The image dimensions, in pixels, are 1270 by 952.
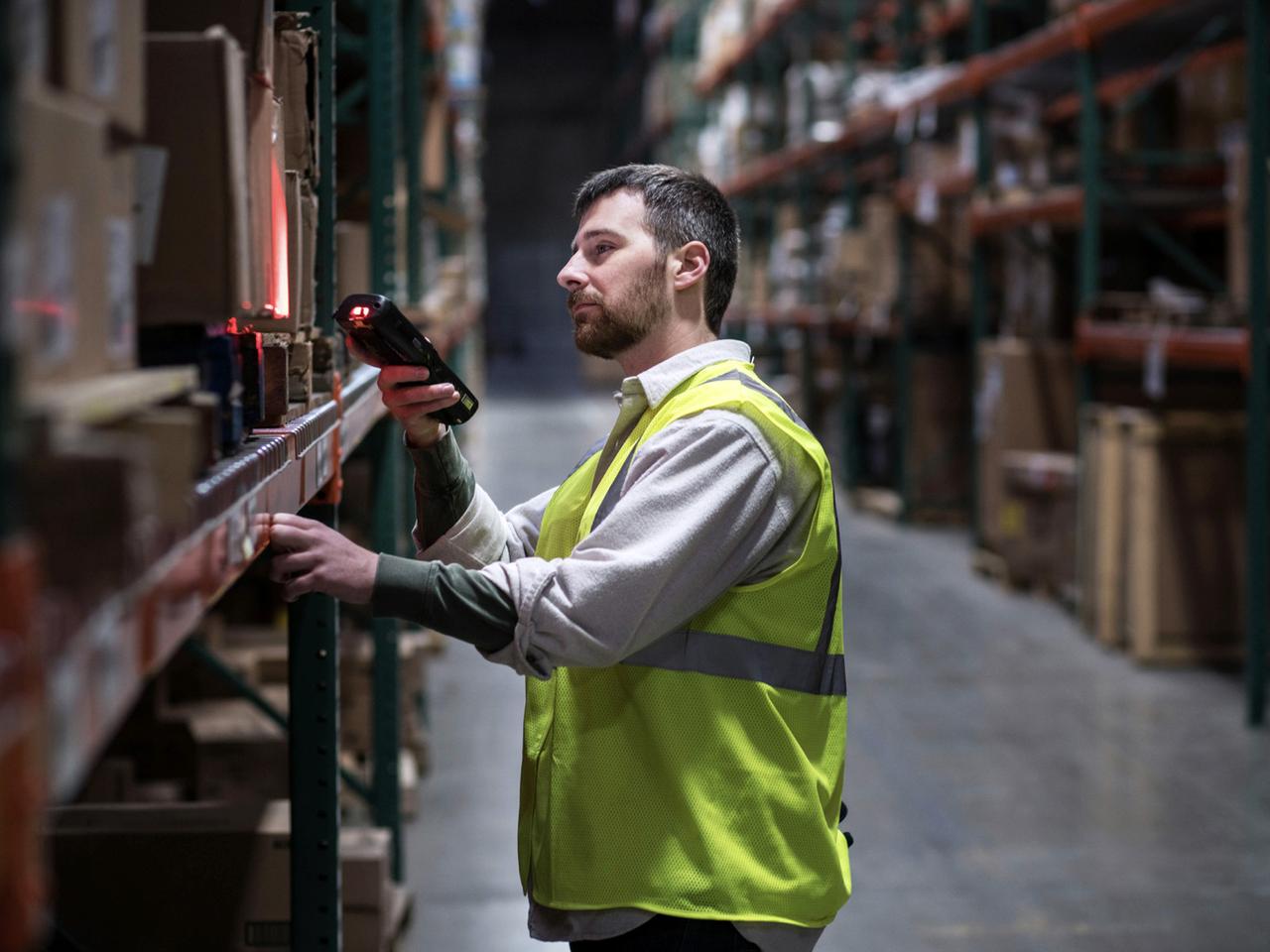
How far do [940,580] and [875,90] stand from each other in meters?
3.99

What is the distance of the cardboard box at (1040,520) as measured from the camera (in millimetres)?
8102

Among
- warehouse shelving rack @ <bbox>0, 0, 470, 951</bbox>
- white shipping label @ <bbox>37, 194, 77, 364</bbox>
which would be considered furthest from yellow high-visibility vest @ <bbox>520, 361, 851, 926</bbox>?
white shipping label @ <bbox>37, 194, 77, 364</bbox>

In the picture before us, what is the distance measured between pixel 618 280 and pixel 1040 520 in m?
6.53

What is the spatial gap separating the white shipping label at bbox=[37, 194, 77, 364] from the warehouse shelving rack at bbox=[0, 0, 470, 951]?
5.4 inches

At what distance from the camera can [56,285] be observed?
3.11 ft

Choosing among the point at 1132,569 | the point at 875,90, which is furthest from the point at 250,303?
the point at 875,90

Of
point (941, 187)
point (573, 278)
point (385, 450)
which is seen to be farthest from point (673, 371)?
point (941, 187)

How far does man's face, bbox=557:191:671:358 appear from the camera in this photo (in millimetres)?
2215

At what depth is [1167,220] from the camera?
8.58 meters

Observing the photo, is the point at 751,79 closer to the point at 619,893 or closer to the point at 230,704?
the point at 230,704

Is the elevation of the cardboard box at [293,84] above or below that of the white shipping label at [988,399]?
above

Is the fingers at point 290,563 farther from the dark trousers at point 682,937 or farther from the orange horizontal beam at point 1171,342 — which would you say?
the orange horizontal beam at point 1171,342

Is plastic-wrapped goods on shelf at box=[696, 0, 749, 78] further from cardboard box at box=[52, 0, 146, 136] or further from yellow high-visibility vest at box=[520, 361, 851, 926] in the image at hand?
cardboard box at box=[52, 0, 146, 136]

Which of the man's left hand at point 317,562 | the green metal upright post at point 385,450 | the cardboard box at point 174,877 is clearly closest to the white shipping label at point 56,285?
the man's left hand at point 317,562
